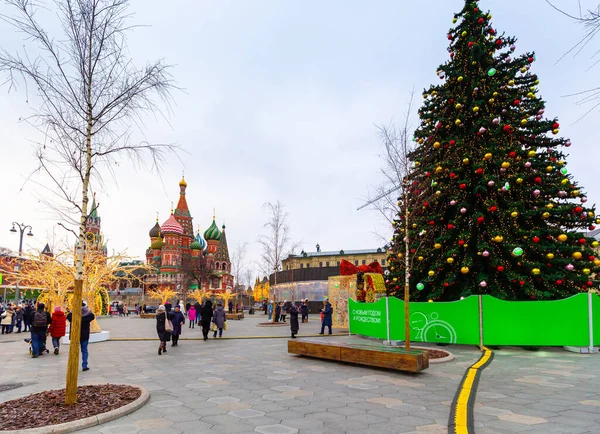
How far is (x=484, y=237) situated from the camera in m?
14.3

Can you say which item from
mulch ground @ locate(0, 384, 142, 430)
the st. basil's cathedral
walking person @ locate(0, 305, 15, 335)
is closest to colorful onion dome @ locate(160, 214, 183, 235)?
the st. basil's cathedral

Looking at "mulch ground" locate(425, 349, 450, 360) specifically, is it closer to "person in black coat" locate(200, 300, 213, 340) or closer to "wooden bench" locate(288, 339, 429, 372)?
"wooden bench" locate(288, 339, 429, 372)

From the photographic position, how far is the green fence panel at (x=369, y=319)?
607 inches

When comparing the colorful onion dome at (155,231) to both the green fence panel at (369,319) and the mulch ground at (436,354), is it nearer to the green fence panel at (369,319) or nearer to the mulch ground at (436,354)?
the green fence panel at (369,319)

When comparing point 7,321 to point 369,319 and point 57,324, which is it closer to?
point 57,324

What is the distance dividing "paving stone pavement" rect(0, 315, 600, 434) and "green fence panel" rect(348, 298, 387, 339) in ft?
12.0

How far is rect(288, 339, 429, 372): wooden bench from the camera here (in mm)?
8789

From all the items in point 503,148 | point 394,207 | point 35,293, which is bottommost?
point 35,293

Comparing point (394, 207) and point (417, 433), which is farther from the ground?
point (394, 207)

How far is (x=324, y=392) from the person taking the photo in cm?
747

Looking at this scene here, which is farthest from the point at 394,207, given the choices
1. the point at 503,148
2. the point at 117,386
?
the point at 117,386

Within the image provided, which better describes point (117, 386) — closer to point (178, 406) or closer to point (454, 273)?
point (178, 406)

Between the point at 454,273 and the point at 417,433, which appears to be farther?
the point at 454,273

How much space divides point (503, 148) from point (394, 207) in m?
5.17
